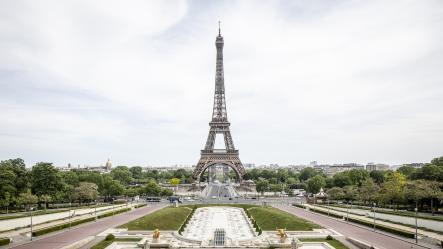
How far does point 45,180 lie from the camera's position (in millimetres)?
63875

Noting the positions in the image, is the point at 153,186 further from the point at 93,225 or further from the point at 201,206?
the point at 93,225

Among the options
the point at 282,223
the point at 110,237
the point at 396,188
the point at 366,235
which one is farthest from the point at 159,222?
the point at 396,188

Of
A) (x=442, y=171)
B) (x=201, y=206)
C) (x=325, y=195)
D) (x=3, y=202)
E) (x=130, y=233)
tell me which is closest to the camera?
(x=130, y=233)

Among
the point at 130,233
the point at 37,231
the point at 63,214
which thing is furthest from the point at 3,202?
the point at 130,233

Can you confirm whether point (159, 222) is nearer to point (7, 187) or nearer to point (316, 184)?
point (7, 187)

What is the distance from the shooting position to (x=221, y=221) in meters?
51.2

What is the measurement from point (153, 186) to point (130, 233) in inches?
1987

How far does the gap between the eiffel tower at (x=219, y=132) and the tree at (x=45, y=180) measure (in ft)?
129

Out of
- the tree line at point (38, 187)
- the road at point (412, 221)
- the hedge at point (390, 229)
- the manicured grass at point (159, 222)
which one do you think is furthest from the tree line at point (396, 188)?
the tree line at point (38, 187)

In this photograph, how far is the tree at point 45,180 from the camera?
63594 millimetres

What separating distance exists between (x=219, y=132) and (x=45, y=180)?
160 feet

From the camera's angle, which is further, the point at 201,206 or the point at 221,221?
the point at 201,206

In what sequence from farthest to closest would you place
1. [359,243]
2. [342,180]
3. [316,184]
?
[316,184] → [342,180] → [359,243]

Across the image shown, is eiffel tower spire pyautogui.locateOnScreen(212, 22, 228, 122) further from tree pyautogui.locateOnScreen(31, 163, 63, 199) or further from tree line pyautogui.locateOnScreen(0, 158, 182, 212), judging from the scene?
tree pyautogui.locateOnScreen(31, 163, 63, 199)
